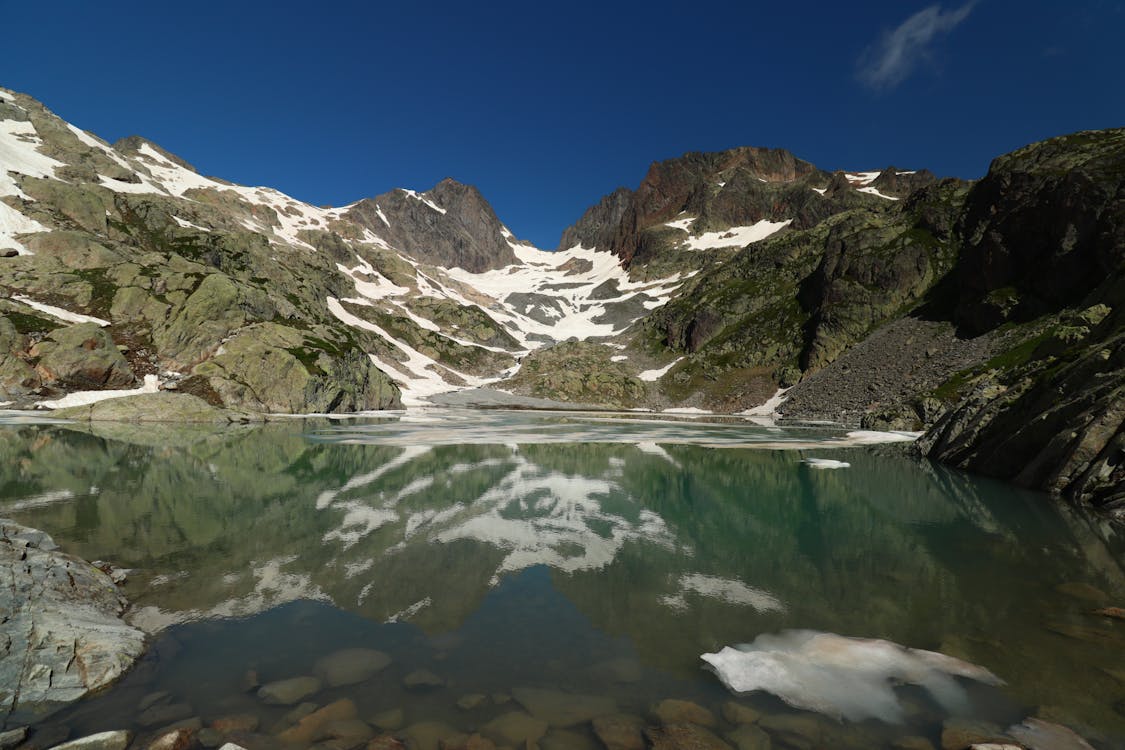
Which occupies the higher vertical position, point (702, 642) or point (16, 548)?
point (702, 642)

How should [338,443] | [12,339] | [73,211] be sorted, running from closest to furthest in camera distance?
[338,443], [12,339], [73,211]

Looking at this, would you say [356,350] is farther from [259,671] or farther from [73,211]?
[259,671]

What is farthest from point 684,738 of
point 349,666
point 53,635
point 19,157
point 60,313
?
point 19,157

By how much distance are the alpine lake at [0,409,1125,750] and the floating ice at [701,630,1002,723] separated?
83 mm

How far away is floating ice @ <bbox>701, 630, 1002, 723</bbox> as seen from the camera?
7.40m

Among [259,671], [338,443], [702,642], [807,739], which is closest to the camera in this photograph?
[807,739]

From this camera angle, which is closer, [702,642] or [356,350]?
[702,642]

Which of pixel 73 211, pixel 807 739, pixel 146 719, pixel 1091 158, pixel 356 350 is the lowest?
pixel 146 719

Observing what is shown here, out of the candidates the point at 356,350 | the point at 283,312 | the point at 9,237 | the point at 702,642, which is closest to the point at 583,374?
the point at 356,350

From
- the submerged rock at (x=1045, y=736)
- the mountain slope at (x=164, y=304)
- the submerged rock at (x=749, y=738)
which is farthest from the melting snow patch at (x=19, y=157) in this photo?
the submerged rock at (x=1045, y=736)

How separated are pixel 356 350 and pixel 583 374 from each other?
67.8m

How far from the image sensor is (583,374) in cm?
15288

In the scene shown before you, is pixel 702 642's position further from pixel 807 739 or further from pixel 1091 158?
pixel 1091 158

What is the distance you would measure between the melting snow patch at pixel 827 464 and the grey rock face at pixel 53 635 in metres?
34.5
